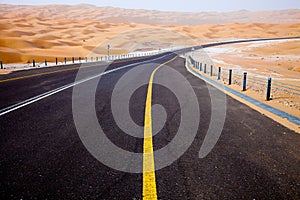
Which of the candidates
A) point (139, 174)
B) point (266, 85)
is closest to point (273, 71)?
point (266, 85)

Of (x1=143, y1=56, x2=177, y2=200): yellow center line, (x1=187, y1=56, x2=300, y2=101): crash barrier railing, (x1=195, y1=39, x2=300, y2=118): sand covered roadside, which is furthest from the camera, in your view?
(x1=187, y1=56, x2=300, y2=101): crash barrier railing

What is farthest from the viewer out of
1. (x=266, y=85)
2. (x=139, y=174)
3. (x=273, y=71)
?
(x=273, y=71)

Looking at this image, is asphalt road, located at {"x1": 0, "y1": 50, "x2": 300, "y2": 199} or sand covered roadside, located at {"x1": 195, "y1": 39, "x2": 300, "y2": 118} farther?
sand covered roadside, located at {"x1": 195, "y1": 39, "x2": 300, "y2": 118}

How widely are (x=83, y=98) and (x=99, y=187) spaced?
20.2ft

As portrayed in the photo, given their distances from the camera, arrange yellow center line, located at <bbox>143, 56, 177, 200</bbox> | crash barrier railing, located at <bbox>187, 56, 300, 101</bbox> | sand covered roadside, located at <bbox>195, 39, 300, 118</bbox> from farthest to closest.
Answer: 1. crash barrier railing, located at <bbox>187, 56, 300, 101</bbox>
2. sand covered roadside, located at <bbox>195, 39, 300, 118</bbox>
3. yellow center line, located at <bbox>143, 56, 177, 200</bbox>

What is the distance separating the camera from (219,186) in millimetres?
3359

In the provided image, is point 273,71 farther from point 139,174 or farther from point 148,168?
point 139,174

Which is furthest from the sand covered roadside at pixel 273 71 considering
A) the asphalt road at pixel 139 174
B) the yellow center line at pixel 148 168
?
the yellow center line at pixel 148 168

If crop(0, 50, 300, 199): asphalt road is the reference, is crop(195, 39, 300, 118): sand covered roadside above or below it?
below

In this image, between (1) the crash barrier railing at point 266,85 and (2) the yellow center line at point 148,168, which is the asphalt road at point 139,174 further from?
(1) the crash barrier railing at point 266,85

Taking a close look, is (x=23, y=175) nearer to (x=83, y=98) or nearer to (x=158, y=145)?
(x=158, y=145)

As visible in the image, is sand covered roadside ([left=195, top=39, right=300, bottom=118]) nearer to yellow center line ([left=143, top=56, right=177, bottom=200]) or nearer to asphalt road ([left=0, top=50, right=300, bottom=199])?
asphalt road ([left=0, top=50, right=300, bottom=199])

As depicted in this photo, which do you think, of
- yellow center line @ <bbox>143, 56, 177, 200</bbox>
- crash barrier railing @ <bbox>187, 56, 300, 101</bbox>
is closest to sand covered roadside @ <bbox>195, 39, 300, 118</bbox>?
crash barrier railing @ <bbox>187, 56, 300, 101</bbox>

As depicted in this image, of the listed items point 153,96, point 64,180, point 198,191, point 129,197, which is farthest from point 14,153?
point 153,96
